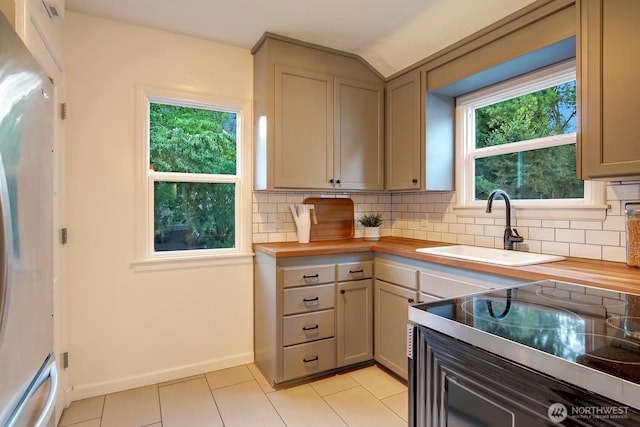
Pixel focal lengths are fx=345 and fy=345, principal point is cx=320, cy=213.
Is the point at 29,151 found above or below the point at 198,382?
above

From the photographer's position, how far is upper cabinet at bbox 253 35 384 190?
252cm

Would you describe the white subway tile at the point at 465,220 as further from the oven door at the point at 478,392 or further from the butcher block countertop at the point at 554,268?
the oven door at the point at 478,392

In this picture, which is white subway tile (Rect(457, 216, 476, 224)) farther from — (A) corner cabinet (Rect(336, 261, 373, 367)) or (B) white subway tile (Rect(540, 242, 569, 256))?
(A) corner cabinet (Rect(336, 261, 373, 367))

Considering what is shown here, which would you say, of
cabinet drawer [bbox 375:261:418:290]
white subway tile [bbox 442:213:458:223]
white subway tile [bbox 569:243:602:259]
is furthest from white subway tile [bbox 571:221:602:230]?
cabinet drawer [bbox 375:261:418:290]

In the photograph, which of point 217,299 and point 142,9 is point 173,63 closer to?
point 142,9

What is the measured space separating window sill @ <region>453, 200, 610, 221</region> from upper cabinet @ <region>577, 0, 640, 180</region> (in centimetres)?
39

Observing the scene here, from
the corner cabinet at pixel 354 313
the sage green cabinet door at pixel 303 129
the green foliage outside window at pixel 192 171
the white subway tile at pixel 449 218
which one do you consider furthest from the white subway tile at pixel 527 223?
the green foliage outside window at pixel 192 171

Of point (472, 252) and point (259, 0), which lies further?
point (472, 252)

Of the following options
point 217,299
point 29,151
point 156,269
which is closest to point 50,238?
point 29,151

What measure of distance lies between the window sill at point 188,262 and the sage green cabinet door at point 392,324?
1.07 meters

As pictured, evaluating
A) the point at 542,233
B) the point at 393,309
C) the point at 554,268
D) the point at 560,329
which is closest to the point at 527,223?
the point at 542,233

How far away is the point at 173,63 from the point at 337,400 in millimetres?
2564

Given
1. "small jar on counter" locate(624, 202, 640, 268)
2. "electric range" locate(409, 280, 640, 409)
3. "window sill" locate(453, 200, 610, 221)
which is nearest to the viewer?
"electric range" locate(409, 280, 640, 409)

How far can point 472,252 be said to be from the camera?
8.17 feet
